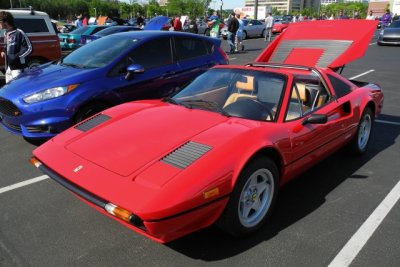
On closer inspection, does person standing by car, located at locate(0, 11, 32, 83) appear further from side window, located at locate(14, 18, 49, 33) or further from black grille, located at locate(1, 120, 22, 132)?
side window, located at locate(14, 18, 49, 33)

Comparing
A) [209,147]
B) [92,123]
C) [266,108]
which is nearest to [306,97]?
[266,108]

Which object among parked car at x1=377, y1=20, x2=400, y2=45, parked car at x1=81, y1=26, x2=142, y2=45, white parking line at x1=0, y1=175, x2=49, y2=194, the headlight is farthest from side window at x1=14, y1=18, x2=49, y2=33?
parked car at x1=377, y1=20, x2=400, y2=45

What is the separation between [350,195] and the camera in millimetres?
3656

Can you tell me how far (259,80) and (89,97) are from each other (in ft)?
7.76

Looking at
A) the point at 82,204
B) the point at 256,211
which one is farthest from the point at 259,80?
the point at 82,204

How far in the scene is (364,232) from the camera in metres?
3.02

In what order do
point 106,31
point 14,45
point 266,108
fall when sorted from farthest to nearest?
point 106,31 → point 14,45 → point 266,108

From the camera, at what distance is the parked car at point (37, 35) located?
8953 millimetres

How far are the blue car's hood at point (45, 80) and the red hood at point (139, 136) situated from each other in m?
1.63

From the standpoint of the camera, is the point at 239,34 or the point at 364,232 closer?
the point at 364,232

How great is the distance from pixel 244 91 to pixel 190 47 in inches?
115

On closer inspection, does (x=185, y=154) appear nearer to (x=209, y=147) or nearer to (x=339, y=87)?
(x=209, y=147)

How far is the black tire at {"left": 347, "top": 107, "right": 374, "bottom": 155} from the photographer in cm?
446

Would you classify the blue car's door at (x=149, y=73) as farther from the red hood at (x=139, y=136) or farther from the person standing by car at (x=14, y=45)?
the person standing by car at (x=14, y=45)
